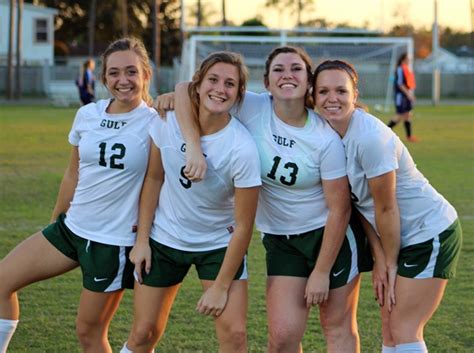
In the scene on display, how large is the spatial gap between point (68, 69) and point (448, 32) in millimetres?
66881

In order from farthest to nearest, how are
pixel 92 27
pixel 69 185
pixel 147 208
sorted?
1. pixel 92 27
2. pixel 69 185
3. pixel 147 208

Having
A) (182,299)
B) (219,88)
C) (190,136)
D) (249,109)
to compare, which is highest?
(219,88)

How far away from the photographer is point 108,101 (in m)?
5.05

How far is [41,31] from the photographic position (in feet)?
196

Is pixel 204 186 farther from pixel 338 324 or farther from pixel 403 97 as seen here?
pixel 403 97

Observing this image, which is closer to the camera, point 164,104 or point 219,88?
point 219,88

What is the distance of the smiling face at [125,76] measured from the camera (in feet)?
15.9

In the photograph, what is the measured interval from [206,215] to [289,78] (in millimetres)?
760

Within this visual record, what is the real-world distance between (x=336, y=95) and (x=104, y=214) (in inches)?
51.0

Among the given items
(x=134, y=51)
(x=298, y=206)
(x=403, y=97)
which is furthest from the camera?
(x=403, y=97)

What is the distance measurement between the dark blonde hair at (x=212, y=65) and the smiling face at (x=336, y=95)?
0.36m

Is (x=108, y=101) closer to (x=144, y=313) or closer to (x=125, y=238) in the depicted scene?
(x=125, y=238)

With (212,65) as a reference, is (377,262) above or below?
below

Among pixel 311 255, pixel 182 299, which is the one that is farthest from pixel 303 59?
pixel 182 299
